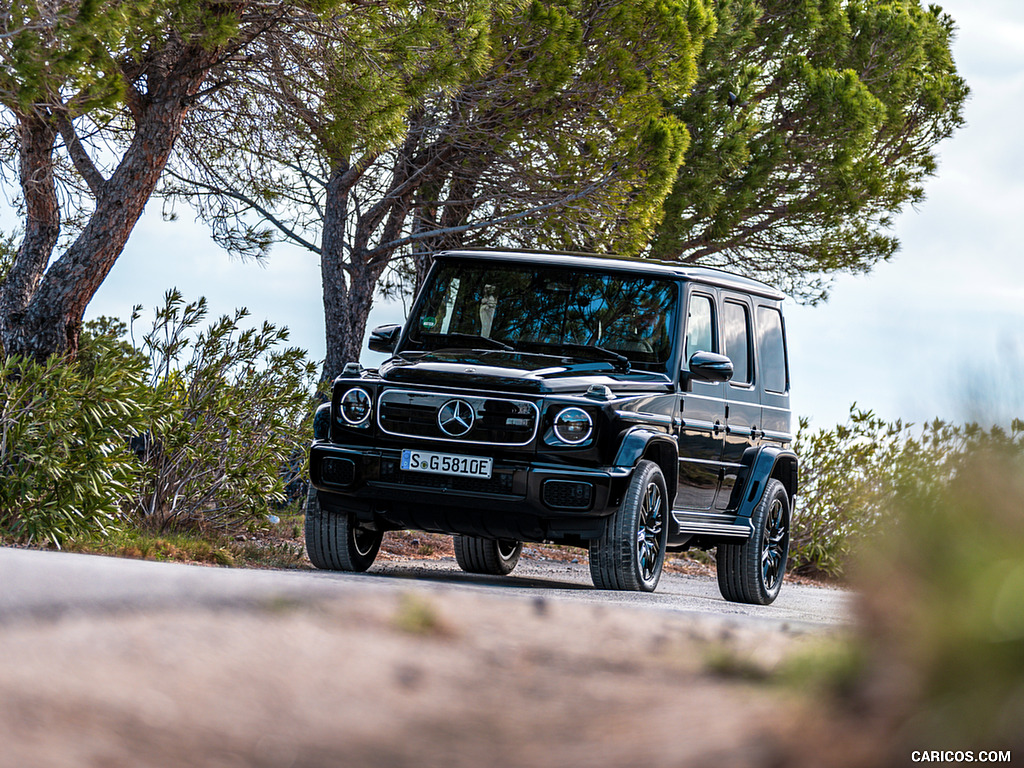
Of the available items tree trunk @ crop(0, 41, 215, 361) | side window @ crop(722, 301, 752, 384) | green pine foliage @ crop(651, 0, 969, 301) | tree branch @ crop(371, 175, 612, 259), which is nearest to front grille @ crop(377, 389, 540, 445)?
side window @ crop(722, 301, 752, 384)

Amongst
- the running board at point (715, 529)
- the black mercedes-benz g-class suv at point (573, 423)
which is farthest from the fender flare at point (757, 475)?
the running board at point (715, 529)

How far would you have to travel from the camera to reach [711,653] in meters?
2.39

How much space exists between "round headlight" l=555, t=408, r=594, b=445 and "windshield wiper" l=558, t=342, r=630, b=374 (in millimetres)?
986

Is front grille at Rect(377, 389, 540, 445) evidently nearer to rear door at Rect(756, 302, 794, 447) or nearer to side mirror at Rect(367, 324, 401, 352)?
side mirror at Rect(367, 324, 401, 352)

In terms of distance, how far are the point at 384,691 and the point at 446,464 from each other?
479 cm

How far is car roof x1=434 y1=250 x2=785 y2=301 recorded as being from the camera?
7.98m

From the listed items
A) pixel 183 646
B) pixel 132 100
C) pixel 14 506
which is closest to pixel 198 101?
pixel 132 100

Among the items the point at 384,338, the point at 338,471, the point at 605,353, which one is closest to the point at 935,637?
the point at 338,471

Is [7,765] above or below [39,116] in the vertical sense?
below

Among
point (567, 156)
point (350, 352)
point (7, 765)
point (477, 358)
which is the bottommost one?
point (7, 765)

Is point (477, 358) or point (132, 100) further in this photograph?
point (132, 100)

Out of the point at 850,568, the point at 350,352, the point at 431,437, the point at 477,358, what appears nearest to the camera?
the point at 850,568

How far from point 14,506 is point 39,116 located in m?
4.84

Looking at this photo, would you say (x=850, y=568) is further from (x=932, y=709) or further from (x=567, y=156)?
(x=567, y=156)
